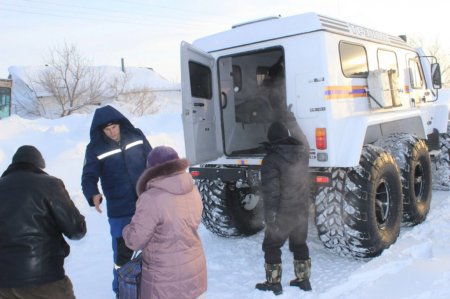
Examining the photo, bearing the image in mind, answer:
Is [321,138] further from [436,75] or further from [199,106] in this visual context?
[436,75]

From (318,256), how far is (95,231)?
319 cm

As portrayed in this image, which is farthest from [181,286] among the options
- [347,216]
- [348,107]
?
[348,107]

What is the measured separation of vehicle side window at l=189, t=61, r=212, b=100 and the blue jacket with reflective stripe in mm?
1430

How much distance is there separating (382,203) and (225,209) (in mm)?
1916

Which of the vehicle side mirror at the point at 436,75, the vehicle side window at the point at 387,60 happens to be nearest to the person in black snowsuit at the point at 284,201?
the vehicle side window at the point at 387,60

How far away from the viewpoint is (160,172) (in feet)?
9.11

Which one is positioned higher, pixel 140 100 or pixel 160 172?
pixel 140 100

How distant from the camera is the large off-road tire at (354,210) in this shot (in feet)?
14.7

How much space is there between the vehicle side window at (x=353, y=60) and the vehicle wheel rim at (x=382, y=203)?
1.30 m

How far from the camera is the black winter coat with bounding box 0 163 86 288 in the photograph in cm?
255

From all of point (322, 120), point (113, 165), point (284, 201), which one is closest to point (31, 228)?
point (113, 165)

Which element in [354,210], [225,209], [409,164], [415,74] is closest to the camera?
[354,210]

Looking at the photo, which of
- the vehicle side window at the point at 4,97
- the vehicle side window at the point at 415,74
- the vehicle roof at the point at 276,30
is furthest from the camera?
the vehicle side window at the point at 4,97

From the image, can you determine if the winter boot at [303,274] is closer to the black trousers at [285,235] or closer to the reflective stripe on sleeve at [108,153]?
the black trousers at [285,235]
